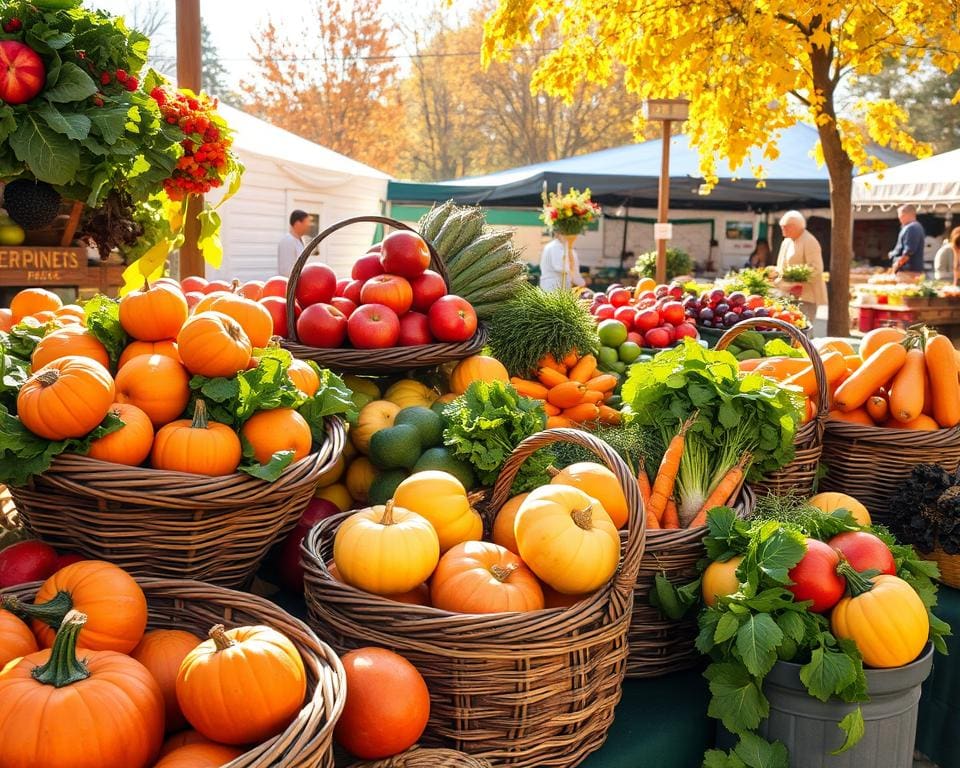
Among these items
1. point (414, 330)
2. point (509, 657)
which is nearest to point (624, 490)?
point (509, 657)

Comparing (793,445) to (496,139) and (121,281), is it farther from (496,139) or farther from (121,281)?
(496,139)

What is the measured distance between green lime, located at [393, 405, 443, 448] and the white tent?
880cm

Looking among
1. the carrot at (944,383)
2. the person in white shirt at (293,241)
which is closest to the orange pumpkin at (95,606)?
the carrot at (944,383)

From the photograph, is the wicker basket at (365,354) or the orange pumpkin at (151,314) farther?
the wicker basket at (365,354)

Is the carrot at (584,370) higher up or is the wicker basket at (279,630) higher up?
the carrot at (584,370)

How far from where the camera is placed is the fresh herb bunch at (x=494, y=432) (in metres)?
2.07

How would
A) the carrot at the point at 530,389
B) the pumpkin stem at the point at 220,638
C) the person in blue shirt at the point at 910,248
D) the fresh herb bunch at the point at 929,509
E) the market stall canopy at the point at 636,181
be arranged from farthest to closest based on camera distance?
the market stall canopy at the point at 636,181 → the person in blue shirt at the point at 910,248 → the carrot at the point at 530,389 → the fresh herb bunch at the point at 929,509 → the pumpkin stem at the point at 220,638

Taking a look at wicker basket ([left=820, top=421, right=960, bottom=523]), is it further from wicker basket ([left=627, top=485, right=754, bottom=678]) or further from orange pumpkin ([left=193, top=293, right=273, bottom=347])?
orange pumpkin ([left=193, top=293, right=273, bottom=347])

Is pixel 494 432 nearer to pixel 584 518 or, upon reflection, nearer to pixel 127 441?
pixel 584 518

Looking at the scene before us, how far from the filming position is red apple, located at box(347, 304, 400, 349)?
8.31ft

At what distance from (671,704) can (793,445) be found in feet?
2.96

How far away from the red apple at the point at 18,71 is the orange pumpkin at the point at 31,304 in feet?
2.34

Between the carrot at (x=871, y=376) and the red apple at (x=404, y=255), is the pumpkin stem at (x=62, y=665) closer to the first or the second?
the red apple at (x=404, y=255)

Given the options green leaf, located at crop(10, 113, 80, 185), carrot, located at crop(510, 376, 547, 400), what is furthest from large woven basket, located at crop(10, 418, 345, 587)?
carrot, located at crop(510, 376, 547, 400)
